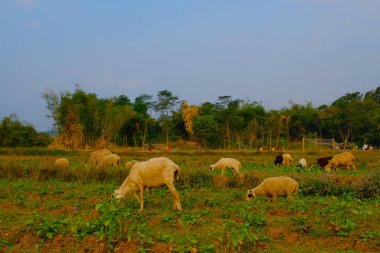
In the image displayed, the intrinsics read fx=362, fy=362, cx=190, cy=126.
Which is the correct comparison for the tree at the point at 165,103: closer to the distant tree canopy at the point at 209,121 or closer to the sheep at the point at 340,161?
the distant tree canopy at the point at 209,121

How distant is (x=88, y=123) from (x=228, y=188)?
3187cm

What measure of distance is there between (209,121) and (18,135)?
26086mm

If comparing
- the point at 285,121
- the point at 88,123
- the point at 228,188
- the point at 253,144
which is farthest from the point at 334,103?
the point at 228,188

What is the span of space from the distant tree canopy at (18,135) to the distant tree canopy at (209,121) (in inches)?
132

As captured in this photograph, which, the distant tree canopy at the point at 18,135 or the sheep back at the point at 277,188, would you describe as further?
the distant tree canopy at the point at 18,135

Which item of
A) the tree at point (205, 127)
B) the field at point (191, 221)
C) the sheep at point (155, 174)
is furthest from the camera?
the tree at point (205, 127)

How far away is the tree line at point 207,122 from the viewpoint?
43.5 metres

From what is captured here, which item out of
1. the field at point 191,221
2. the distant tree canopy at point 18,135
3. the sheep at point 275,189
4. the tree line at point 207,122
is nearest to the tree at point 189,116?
the tree line at point 207,122

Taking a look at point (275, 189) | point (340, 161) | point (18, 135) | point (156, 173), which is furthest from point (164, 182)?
point (18, 135)

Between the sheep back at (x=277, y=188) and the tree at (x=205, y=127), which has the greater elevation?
the tree at (x=205, y=127)

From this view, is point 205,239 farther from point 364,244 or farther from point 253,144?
point 253,144

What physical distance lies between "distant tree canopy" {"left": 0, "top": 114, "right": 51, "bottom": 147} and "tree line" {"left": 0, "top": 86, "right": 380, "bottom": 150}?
79cm

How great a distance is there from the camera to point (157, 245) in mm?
7027

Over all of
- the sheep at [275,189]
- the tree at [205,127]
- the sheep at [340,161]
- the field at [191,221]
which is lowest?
the field at [191,221]
